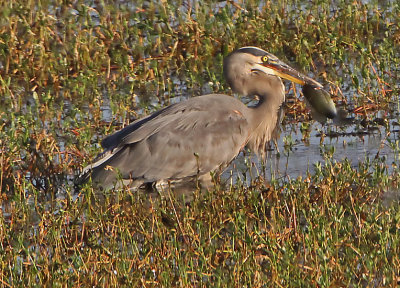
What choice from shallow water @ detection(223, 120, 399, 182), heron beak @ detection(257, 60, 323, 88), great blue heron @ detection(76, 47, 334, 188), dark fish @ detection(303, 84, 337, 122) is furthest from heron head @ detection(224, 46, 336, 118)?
shallow water @ detection(223, 120, 399, 182)

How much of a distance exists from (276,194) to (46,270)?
71.3 inches

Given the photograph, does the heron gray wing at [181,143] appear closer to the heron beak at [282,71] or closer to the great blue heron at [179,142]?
the great blue heron at [179,142]

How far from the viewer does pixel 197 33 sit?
10.2 metres

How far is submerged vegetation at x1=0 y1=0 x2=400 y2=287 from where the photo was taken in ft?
18.1

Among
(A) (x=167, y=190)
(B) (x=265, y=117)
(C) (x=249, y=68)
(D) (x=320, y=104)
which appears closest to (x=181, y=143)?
(A) (x=167, y=190)

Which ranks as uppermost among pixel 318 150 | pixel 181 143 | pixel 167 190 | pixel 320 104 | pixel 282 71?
pixel 282 71

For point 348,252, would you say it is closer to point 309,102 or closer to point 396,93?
point 309,102

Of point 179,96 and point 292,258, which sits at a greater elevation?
point 292,258

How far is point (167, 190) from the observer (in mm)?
7828

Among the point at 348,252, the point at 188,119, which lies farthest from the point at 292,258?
the point at 188,119

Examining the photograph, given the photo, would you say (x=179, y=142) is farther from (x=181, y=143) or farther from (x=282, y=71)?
(x=282, y=71)

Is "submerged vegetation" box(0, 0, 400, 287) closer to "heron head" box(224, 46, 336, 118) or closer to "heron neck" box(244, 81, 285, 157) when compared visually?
"heron neck" box(244, 81, 285, 157)

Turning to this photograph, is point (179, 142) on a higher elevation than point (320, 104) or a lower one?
lower

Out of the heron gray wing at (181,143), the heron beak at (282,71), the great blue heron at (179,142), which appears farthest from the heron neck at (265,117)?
the heron gray wing at (181,143)
